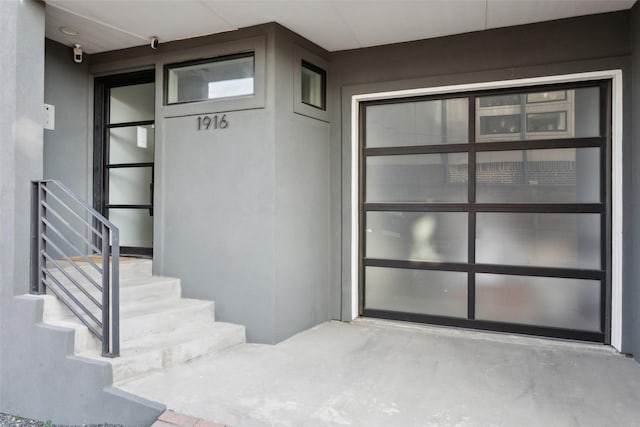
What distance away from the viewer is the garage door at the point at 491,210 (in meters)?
3.77

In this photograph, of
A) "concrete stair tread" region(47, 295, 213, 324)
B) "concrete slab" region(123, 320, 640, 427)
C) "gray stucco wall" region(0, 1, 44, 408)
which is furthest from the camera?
"concrete stair tread" region(47, 295, 213, 324)

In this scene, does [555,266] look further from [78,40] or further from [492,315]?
[78,40]

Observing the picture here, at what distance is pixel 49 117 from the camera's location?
421 centimetres

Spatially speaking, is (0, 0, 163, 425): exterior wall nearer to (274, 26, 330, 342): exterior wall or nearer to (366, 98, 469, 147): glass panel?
(274, 26, 330, 342): exterior wall

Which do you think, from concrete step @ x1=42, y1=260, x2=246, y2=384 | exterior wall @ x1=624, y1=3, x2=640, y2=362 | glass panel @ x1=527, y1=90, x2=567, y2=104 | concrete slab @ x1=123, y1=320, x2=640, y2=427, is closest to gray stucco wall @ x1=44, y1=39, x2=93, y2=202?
concrete step @ x1=42, y1=260, x2=246, y2=384

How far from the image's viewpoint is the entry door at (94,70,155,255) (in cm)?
465

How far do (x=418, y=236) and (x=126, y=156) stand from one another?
3.21 metres

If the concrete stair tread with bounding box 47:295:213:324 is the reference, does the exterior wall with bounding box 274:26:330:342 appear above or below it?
above

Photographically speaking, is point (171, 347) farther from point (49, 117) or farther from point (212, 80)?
point (49, 117)

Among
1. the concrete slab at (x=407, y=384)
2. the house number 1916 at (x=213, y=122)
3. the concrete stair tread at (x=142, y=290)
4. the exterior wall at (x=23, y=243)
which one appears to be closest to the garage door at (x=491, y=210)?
the concrete slab at (x=407, y=384)

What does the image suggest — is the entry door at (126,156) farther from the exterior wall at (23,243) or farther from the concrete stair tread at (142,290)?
the exterior wall at (23,243)

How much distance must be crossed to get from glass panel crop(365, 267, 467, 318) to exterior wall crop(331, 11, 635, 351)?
272mm

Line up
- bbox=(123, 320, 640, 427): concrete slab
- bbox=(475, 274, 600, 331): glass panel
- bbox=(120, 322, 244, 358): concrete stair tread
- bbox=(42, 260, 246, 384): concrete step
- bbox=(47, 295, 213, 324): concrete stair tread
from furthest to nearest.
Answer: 1. bbox=(475, 274, 600, 331): glass panel
2. bbox=(47, 295, 213, 324): concrete stair tread
3. bbox=(120, 322, 244, 358): concrete stair tread
4. bbox=(42, 260, 246, 384): concrete step
5. bbox=(123, 320, 640, 427): concrete slab

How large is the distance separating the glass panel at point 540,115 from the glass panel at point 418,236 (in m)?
Result: 0.84
